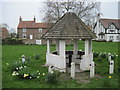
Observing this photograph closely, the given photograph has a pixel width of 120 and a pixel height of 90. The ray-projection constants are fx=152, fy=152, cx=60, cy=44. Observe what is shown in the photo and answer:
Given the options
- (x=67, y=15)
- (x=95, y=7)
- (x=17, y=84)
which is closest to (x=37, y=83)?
(x=17, y=84)

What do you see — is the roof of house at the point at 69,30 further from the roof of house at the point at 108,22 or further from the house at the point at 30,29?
the house at the point at 30,29

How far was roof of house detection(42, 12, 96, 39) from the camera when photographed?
10.3 metres

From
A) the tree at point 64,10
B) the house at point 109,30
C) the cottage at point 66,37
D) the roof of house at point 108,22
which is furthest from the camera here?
the roof of house at point 108,22

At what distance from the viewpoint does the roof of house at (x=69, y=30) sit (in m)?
10.3

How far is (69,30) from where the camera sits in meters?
10.7

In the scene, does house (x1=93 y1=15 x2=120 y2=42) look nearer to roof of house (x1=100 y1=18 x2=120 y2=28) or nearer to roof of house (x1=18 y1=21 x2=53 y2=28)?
roof of house (x1=100 y1=18 x2=120 y2=28)

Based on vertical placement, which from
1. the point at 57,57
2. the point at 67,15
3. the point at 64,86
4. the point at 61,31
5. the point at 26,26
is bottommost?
the point at 64,86

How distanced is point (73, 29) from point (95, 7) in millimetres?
28625

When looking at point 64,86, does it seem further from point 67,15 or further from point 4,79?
point 67,15

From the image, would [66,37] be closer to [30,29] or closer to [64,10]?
[64,10]

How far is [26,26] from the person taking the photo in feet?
187

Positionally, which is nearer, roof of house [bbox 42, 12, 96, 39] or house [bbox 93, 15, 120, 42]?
roof of house [bbox 42, 12, 96, 39]

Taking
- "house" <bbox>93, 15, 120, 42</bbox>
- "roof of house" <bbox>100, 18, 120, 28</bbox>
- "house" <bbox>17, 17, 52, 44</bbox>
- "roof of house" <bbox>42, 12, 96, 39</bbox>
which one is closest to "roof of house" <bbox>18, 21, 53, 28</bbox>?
"house" <bbox>17, 17, 52, 44</bbox>

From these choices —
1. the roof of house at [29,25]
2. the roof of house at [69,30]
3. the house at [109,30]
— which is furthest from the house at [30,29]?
the roof of house at [69,30]
